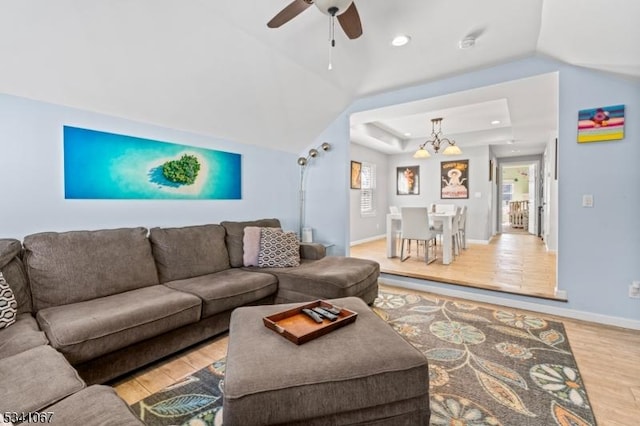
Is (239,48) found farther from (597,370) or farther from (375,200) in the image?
(375,200)

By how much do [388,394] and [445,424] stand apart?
0.49 meters

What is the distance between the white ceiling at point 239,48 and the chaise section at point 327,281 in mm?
1924

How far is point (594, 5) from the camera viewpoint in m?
2.00

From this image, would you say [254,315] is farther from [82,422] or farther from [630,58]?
[630,58]

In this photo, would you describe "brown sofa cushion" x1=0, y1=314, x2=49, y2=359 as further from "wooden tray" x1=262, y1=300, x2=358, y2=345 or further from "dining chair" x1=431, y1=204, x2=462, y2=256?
"dining chair" x1=431, y1=204, x2=462, y2=256

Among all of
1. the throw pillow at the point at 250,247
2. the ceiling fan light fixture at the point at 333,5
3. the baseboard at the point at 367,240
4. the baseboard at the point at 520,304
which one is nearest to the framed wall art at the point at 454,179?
the baseboard at the point at 367,240

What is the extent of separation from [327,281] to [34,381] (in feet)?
6.19

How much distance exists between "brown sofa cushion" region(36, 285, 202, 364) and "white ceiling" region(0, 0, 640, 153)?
1633mm

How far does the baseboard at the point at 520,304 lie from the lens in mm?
2664

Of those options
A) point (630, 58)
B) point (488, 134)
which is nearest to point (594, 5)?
point (630, 58)

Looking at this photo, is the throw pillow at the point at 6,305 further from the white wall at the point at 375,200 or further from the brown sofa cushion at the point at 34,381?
the white wall at the point at 375,200

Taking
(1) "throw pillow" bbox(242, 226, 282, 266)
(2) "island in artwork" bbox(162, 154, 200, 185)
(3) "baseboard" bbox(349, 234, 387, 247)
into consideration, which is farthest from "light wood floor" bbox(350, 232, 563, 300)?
(2) "island in artwork" bbox(162, 154, 200, 185)

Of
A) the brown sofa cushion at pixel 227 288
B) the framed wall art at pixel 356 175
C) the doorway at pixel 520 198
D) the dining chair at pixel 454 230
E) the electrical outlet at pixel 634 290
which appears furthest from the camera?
the doorway at pixel 520 198

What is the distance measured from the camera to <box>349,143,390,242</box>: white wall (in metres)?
7.01
